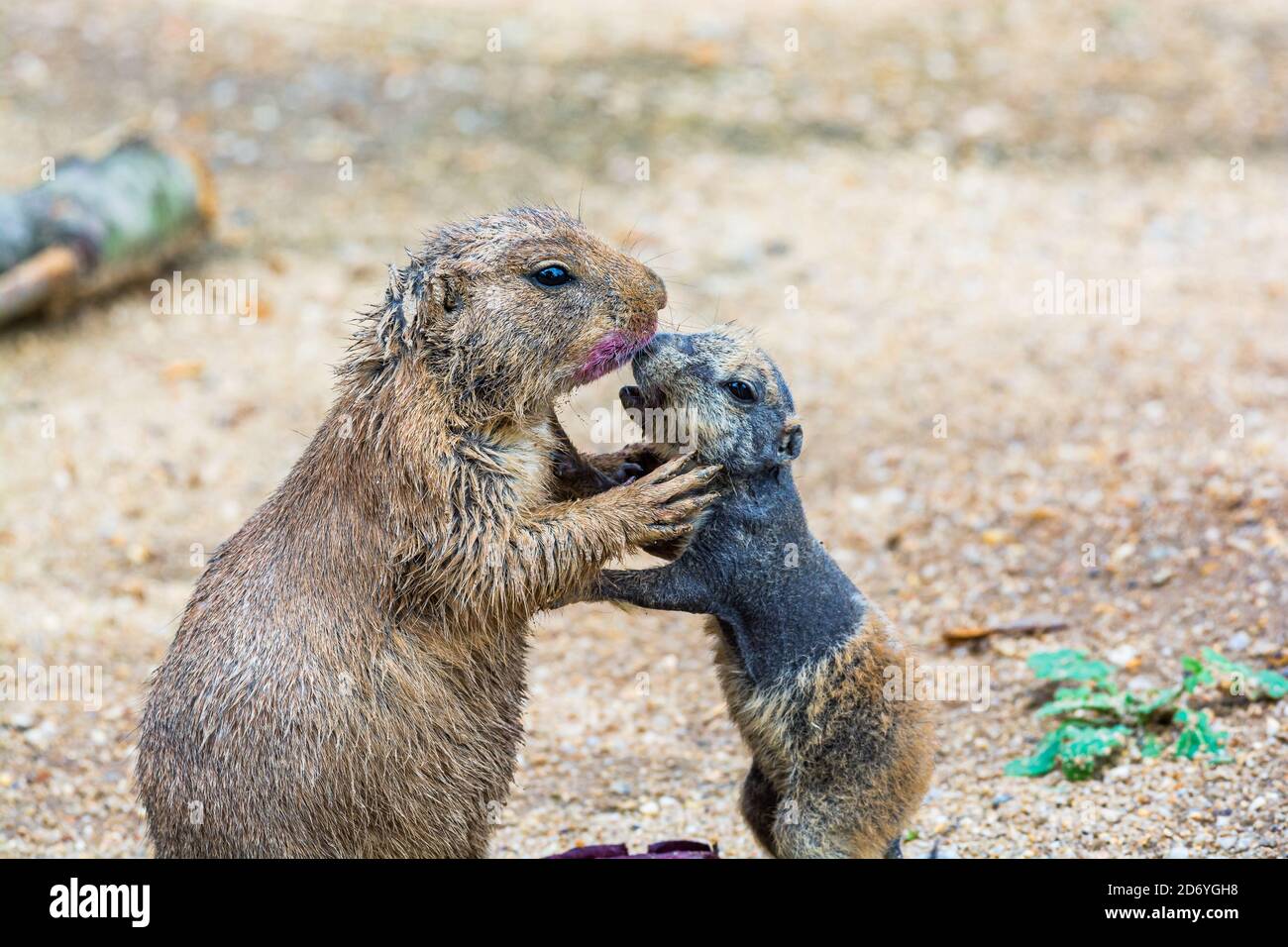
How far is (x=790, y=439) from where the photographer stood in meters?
5.29

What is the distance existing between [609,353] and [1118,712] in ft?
9.16

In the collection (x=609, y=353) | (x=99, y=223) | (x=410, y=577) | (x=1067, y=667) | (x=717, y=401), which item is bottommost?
(x=1067, y=667)

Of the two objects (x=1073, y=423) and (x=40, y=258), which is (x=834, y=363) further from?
(x=40, y=258)

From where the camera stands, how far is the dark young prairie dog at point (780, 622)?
16.9 ft

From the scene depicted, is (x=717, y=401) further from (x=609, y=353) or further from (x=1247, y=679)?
(x=1247, y=679)

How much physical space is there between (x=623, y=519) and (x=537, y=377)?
583 millimetres

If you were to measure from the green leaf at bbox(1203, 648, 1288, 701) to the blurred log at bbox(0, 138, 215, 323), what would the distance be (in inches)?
327

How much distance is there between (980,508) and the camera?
8.21 meters

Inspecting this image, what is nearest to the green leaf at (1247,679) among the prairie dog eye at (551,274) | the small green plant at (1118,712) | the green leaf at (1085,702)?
the small green plant at (1118,712)

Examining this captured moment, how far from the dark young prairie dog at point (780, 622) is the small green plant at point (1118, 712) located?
108 cm

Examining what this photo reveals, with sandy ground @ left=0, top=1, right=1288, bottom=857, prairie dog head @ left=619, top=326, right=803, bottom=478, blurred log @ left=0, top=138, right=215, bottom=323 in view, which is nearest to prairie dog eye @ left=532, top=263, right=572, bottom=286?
prairie dog head @ left=619, top=326, right=803, bottom=478

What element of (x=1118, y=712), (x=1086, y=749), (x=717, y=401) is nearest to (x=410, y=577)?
(x=717, y=401)
